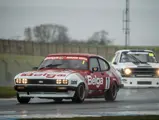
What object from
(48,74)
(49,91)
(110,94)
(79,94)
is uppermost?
(48,74)

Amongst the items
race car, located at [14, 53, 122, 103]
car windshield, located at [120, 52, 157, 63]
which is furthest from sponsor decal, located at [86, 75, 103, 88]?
car windshield, located at [120, 52, 157, 63]

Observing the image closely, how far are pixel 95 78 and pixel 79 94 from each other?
1.58 meters

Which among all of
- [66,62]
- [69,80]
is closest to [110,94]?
[66,62]

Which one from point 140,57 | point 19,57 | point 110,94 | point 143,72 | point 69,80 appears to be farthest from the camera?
point 19,57

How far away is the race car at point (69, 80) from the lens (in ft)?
68.1

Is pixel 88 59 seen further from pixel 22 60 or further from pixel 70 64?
pixel 22 60

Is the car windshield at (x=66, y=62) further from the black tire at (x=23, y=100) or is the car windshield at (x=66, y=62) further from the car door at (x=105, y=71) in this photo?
the black tire at (x=23, y=100)

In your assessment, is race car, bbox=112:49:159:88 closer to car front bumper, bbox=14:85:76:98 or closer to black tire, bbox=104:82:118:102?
black tire, bbox=104:82:118:102

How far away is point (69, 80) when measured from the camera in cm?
2072

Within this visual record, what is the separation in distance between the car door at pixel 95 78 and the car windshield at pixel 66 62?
0.83ft

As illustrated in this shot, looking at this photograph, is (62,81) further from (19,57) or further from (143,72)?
(19,57)

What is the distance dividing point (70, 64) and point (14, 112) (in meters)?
4.96

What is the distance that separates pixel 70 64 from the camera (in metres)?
22.3

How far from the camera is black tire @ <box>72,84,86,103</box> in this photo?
20.9 m
